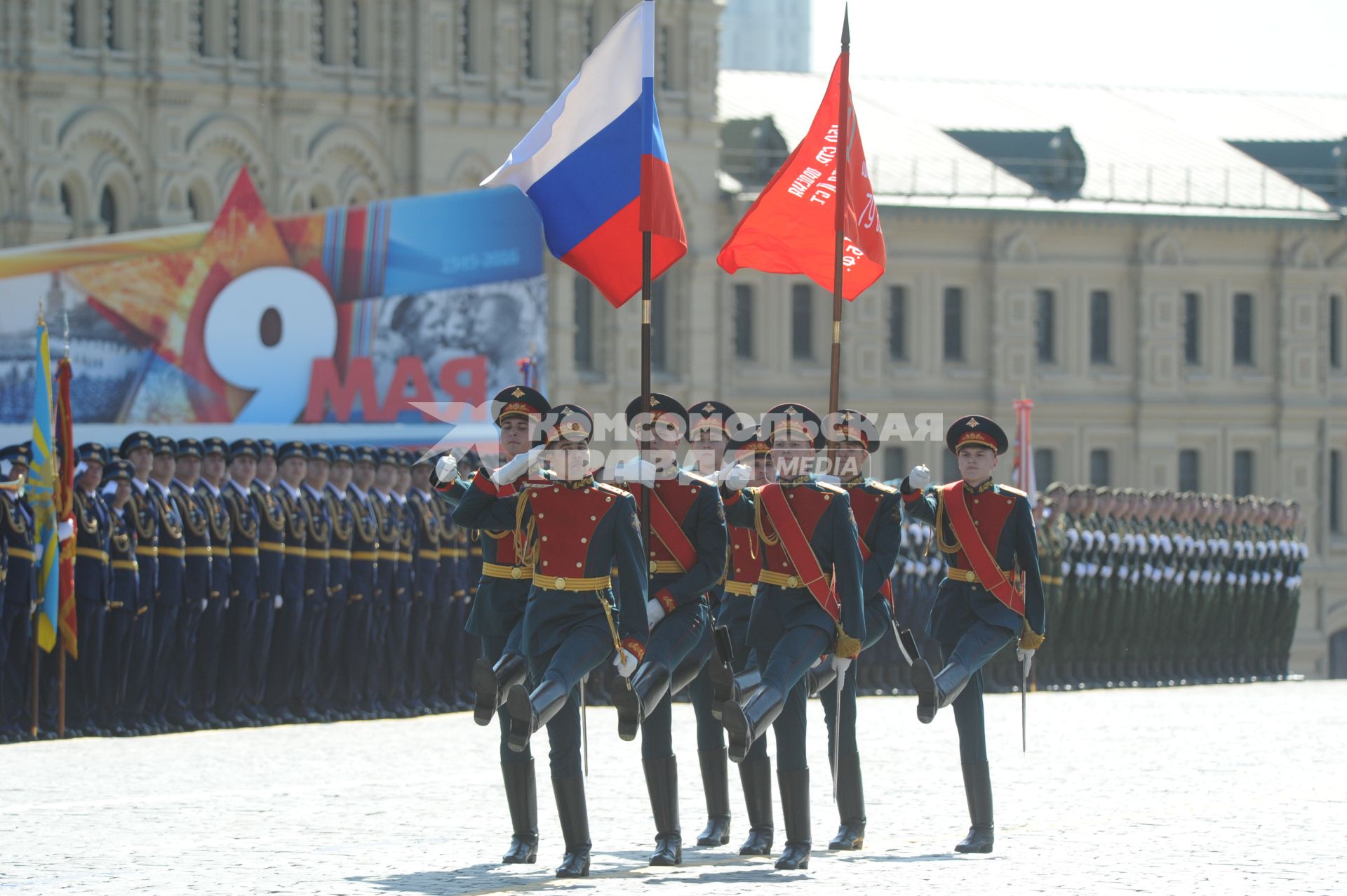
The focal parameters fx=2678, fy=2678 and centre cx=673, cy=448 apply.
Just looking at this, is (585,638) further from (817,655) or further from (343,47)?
(343,47)

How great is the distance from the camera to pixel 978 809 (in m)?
11.1

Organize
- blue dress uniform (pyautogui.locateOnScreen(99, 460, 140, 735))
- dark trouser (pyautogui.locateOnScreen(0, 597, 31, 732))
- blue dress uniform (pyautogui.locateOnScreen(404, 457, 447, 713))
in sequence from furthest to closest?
blue dress uniform (pyautogui.locateOnScreen(404, 457, 447, 713))
blue dress uniform (pyautogui.locateOnScreen(99, 460, 140, 735))
dark trouser (pyautogui.locateOnScreen(0, 597, 31, 732))

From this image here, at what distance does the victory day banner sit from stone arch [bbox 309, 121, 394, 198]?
663cm

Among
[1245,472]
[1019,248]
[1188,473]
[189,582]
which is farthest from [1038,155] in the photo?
[189,582]

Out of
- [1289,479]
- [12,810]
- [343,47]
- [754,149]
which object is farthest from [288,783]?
[1289,479]

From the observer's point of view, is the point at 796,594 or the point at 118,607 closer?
the point at 796,594

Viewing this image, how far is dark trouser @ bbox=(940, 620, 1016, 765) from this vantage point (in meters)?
11.2

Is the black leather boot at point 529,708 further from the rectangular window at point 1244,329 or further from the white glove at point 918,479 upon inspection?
the rectangular window at point 1244,329

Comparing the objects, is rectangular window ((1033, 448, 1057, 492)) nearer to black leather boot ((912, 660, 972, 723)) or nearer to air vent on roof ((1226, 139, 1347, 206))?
air vent on roof ((1226, 139, 1347, 206))

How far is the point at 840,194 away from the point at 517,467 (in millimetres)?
3314

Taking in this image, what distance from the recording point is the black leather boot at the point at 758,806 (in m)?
10.8

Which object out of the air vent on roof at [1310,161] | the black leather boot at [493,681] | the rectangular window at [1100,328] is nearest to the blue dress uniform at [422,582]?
the black leather boot at [493,681]

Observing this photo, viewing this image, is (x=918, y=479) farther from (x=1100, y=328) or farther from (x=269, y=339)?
(x=1100, y=328)

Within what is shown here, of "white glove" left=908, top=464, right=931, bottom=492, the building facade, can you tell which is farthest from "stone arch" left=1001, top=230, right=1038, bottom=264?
"white glove" left=908, top=464, right=931, bottom=492
